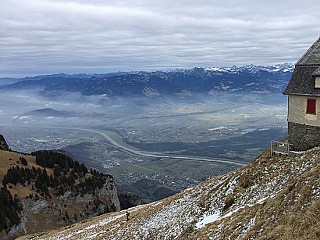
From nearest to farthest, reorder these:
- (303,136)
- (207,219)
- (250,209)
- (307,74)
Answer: (250,209) < (207,219) < (303,136) < (307,74)

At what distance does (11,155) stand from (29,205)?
2951 centimetres

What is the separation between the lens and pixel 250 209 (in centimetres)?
2538

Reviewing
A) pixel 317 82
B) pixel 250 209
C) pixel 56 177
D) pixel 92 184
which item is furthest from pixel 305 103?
pixel 56 177

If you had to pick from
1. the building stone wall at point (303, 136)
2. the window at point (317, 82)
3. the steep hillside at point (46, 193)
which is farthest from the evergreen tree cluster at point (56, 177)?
the window at point (317, 82)

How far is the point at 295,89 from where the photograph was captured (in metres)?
33.8

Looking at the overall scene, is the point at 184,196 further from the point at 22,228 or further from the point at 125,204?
the point at 125,204

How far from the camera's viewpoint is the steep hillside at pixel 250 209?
67.6ft

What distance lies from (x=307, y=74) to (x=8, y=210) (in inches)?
3148

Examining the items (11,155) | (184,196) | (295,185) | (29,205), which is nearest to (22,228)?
(29,205)

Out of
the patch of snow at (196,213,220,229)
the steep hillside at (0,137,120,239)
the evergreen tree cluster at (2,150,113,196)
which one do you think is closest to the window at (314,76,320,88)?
the patch of snow at (196,213,220,229)

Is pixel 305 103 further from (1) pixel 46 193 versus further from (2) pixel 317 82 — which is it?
(1) pixel 46 193

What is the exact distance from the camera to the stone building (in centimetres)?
3222

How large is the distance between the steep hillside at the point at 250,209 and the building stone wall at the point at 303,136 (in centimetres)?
226

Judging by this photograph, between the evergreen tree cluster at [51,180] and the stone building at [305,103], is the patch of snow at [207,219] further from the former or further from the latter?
the evergreen tree cluster at [51,180]
